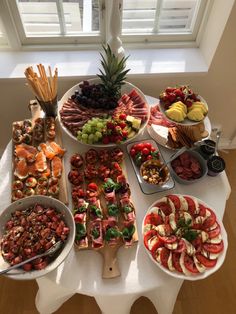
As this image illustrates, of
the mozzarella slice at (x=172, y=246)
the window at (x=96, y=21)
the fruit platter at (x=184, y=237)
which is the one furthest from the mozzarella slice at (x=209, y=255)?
the window at (x=96, y=21)

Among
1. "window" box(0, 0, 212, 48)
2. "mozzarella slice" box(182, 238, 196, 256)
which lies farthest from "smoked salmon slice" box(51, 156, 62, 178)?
"window" box(0, 0, 212, 48)

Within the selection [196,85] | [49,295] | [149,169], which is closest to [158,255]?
[149,169]

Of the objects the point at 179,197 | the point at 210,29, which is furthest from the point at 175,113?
the point at 210,29

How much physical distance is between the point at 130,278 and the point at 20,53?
1.36m

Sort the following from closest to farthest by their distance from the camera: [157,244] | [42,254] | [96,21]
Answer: [42,254] → [157,244] → [96,21]

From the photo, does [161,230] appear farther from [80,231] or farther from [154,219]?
[80,231]

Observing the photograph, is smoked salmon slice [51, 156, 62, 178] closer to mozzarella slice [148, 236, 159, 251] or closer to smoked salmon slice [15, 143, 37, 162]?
smoked salmon slice [15, 143, 37, 162]

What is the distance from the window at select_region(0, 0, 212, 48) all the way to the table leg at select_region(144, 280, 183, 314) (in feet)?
4.22

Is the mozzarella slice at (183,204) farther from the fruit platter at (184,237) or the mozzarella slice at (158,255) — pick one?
the mozzarella slice at (158,255)

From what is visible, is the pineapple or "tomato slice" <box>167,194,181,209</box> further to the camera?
the pineapple

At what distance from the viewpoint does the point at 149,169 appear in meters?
1.19

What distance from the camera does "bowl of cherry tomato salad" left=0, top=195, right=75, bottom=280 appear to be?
2.95 ft

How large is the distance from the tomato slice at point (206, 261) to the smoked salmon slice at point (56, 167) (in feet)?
2.08

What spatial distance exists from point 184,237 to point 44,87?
871mm
